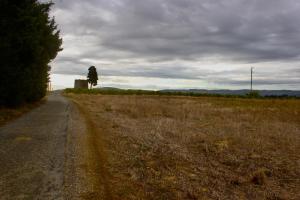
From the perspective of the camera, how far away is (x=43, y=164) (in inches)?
372

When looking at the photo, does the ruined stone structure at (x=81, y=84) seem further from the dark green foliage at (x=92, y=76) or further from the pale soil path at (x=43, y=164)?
the pale soil path at (x=43, y=164)

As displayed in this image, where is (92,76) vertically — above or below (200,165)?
above

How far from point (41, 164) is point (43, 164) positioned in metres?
0.05

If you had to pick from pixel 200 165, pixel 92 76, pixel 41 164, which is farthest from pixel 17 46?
pixel 92 76

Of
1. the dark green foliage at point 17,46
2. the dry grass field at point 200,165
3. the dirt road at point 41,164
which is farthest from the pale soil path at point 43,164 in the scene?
the dark green foliage at point 17,46

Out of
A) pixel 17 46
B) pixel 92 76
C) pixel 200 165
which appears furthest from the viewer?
pixel 92 76

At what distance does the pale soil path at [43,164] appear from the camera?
23.9 feet

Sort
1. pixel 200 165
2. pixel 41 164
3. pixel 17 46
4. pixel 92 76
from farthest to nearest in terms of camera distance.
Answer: pixel 92 76, pixel 17 46, pixel 200 165, pixel 41 164

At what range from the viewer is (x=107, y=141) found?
14.2 m

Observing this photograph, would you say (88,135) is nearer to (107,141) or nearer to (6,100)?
(107,141)

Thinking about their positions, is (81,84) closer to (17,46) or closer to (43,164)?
(17,46)

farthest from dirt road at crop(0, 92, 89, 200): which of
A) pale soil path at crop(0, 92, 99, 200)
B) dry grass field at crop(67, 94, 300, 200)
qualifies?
dry grass field at crop(67, 94, 300, 200)

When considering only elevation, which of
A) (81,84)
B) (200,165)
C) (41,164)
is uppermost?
(81,84)

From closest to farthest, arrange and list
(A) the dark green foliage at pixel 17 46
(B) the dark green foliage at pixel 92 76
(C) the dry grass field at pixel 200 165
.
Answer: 1. (C) the dry grass field at pixel 200 165
2. (A) the dark green foliage at pixel 17 46
3. (B) the dark green foliage at pixel 92 76
